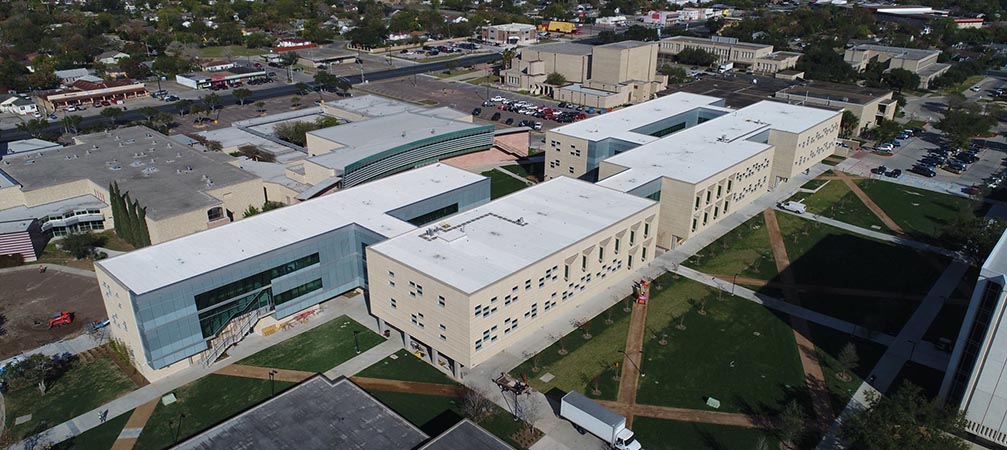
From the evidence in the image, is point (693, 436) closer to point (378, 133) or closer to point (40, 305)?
point (40, 305)

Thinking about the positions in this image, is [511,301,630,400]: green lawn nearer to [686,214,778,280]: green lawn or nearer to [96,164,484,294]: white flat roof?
[686,214,778,280]: green lawn

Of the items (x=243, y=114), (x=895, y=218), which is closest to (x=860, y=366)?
(x=895, y=218)

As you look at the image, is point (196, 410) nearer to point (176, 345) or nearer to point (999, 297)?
point (176, 345)

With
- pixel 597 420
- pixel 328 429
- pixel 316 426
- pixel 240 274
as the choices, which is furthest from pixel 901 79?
pixel 316 426

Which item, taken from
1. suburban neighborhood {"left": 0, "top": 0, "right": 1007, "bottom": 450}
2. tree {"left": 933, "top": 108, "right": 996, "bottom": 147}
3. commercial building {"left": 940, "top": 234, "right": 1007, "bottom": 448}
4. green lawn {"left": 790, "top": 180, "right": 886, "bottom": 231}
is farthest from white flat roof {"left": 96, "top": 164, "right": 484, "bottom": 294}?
tree {"left": 933, "top": 108, "right": 996, "bottom": 147}

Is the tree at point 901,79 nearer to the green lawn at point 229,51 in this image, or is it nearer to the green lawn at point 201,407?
the green lawn at point 201,407

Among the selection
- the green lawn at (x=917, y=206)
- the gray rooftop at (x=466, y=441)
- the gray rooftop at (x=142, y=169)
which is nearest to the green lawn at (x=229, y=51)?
the gray rooftop at (x=142, y=169)
